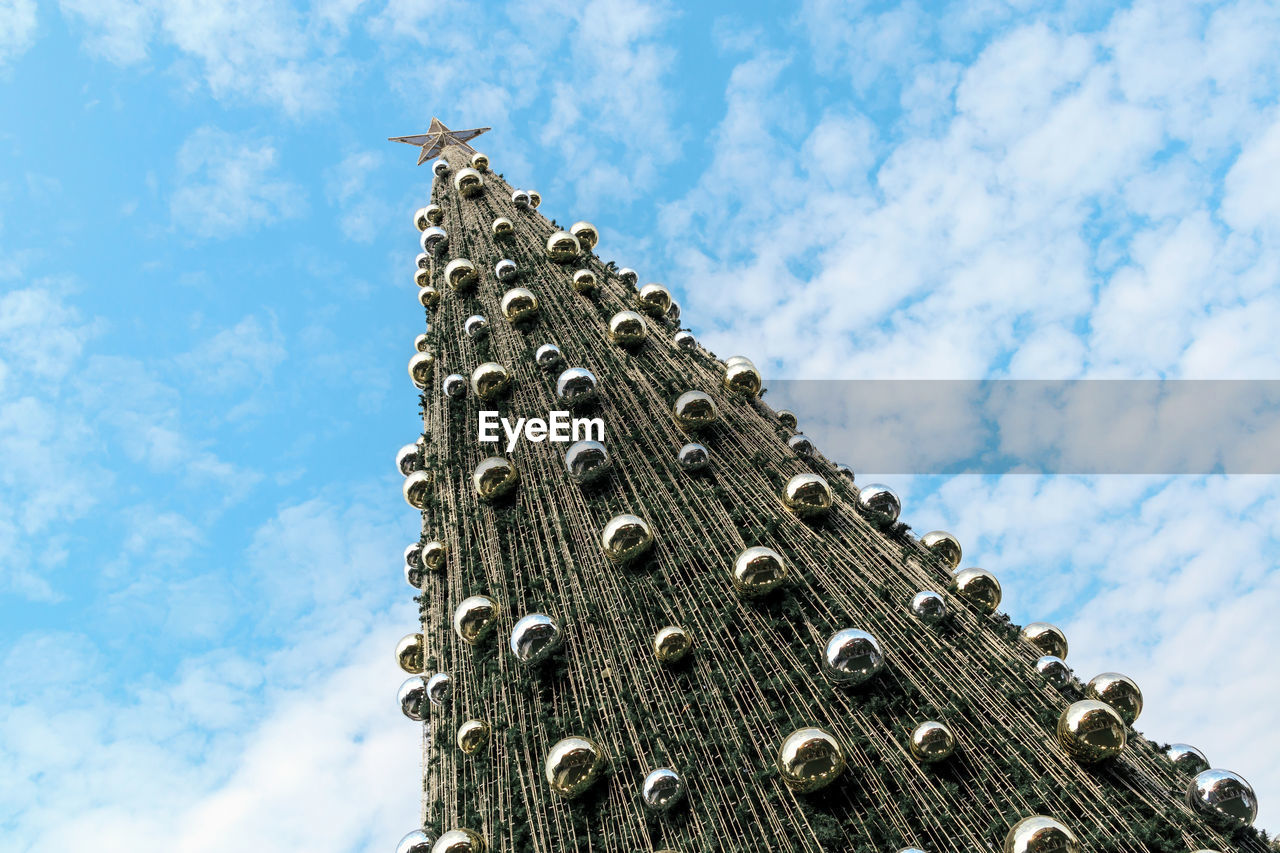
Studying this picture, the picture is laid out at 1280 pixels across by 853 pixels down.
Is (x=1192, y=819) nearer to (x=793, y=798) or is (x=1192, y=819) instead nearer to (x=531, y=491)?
(x=793, y=798)

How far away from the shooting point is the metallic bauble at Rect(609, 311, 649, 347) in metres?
8.09

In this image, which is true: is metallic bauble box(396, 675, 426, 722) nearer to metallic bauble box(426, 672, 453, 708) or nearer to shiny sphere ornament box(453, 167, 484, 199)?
metallic bauble box(426, 672, 453, 708)

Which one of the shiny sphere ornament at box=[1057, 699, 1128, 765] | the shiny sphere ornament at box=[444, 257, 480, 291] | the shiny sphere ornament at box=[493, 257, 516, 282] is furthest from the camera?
the shiny sphere ornament at box=[444, 257, 480, 291]

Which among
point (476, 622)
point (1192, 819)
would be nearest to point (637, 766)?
point (476, 622)

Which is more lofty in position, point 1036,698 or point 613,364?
point 613,364

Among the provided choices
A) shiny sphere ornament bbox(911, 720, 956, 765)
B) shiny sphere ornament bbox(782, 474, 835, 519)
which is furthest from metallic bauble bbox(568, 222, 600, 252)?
shiny sphere ornament bbox(911, 720, 956, 765)

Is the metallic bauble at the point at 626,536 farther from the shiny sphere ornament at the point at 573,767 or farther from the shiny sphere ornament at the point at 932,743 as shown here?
the shiny sphere ornament at the point at 932,743

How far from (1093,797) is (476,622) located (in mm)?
4701

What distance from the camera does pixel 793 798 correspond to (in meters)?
4.59

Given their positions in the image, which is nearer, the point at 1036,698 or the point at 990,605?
the point at 1036,698

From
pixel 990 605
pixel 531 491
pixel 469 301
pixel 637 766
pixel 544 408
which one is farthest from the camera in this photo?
pixel 469 301

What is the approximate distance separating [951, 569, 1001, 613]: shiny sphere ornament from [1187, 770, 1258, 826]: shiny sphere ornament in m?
1.71

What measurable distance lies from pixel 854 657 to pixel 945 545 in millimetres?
2609

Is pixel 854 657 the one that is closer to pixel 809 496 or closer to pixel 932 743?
pixel 932 743
